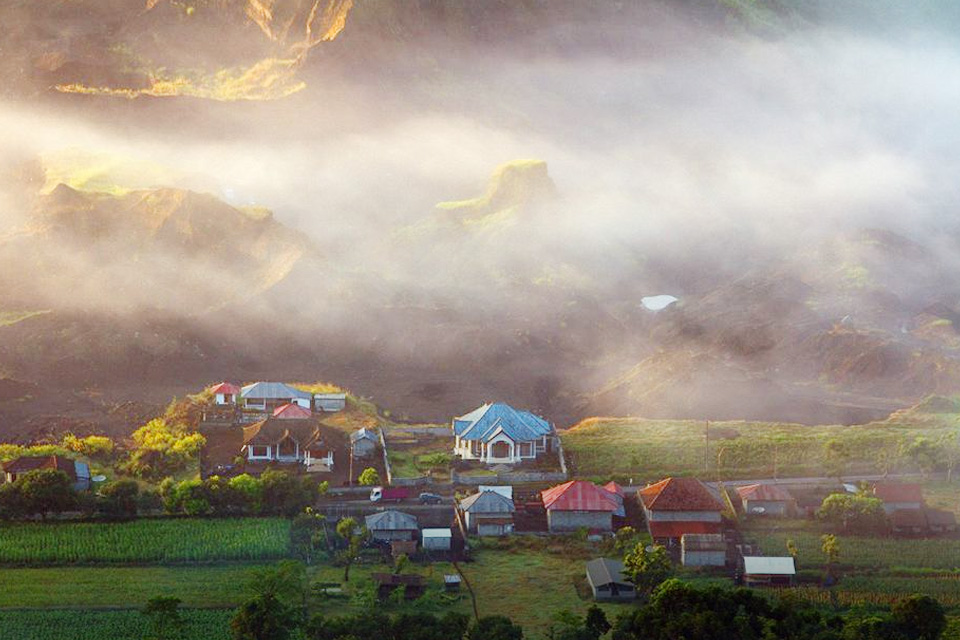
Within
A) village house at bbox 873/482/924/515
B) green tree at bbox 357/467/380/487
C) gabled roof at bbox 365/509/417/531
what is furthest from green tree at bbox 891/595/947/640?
green tree at bbox 357/467/380/487

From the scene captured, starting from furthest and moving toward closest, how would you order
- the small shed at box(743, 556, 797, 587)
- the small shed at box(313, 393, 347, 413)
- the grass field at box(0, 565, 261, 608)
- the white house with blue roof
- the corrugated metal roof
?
the small shed at box(313, 393, 347, 413), the white house with blue roof, the corrugated metal roof, the small shed at box(743, 556, 797, 587), the grass field at box(0, 565, 261, 608)

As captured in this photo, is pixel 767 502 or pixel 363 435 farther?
pixel 363 435

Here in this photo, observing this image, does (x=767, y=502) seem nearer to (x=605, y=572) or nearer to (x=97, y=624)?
(x=605, y=572)

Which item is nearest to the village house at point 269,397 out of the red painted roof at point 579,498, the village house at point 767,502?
the red painted roof at point 579,498

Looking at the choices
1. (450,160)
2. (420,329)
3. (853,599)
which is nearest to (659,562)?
(853,599)

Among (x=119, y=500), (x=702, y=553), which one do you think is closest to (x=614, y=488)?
(x=702, y=553)

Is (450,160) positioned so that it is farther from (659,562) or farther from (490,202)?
(659,562)

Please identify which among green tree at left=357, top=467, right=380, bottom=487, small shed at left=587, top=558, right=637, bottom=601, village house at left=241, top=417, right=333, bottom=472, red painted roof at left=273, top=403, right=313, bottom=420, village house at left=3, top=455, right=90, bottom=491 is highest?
red painted roof at left=273, top=403, right=313, bottom=420

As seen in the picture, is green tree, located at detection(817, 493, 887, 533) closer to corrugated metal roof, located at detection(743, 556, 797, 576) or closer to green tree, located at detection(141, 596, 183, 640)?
corrugated metal roof, located at detection(743, 556, 797, 576)
